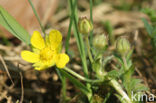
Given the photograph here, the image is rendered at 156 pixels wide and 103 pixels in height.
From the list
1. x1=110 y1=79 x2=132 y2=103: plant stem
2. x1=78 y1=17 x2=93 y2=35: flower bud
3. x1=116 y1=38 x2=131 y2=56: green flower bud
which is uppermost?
x1=78 y1=17 x2=93 y2=35: flower bud

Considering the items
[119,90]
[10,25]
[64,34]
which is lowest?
[119,90]

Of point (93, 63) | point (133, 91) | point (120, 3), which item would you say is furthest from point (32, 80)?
point (120, 3)

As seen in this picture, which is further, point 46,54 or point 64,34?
point 64,34

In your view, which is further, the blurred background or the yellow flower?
the blurred background

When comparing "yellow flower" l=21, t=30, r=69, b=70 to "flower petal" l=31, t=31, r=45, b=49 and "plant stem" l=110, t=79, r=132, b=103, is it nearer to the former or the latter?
"flower petal" l=31, t=31, r=45, b=49

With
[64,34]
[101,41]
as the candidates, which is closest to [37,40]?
[101,41]

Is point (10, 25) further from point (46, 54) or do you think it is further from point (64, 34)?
point (64, 34)

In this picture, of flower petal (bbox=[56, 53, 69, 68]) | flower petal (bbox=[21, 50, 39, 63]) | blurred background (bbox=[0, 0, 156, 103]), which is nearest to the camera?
flower petal (bbox=[56, 53, 69, 68])

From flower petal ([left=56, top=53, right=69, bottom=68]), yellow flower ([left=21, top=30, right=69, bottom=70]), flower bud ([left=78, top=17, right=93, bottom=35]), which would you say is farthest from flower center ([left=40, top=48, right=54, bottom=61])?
flower bud ([left=78, top=17, right=93, bottom=35])
